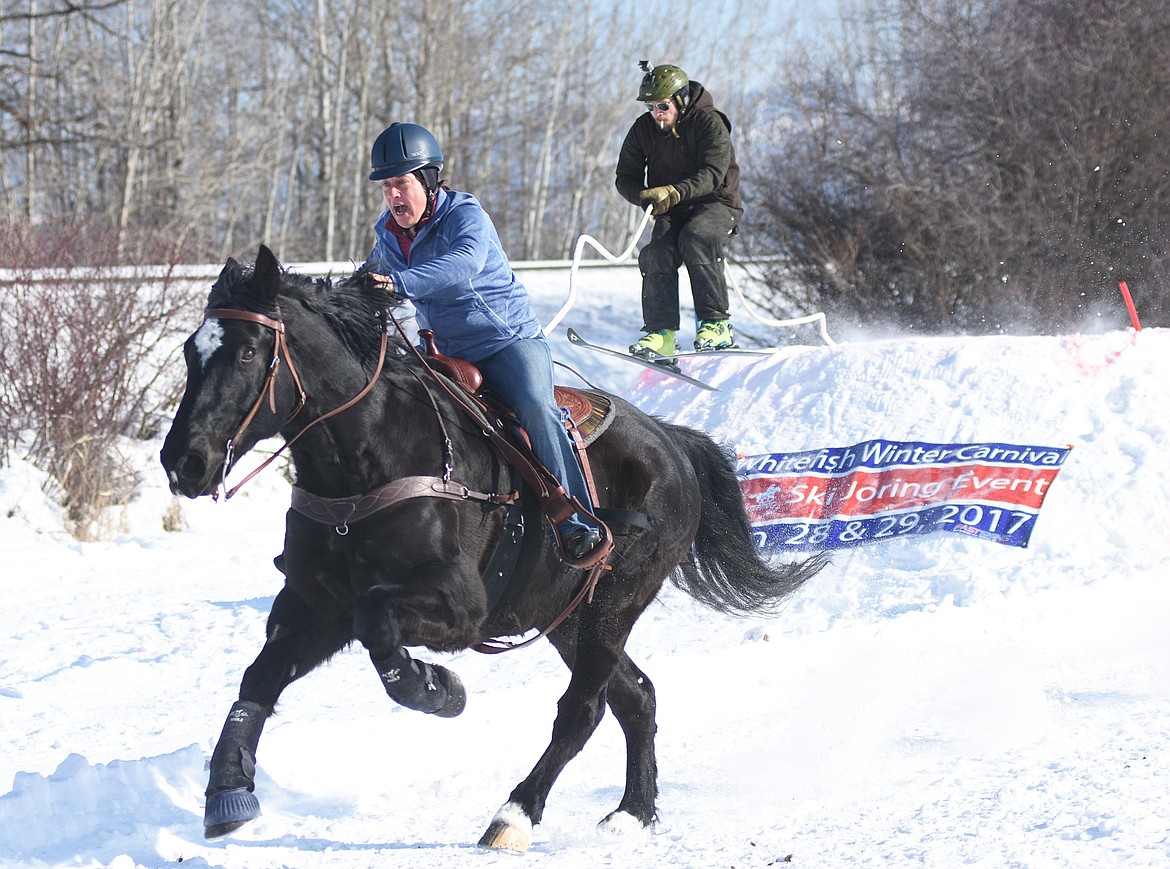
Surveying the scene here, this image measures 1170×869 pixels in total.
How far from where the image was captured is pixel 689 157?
9820mm

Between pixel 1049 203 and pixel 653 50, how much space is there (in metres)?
24.9

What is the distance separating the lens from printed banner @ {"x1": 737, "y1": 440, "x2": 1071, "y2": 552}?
858 centimetres

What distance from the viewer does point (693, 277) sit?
9961mm

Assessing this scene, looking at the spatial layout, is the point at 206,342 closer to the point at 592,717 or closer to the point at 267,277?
the point at 267,277

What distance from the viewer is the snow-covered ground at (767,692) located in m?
4.45

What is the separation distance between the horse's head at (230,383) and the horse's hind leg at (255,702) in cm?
64

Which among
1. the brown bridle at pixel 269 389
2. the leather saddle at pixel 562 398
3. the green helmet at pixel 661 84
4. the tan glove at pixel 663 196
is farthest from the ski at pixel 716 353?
the brown bridle at pixel 269 389

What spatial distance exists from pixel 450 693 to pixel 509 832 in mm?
519

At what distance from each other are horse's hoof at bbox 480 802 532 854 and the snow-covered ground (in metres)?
0.07

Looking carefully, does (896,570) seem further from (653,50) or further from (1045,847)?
→ (653,50)

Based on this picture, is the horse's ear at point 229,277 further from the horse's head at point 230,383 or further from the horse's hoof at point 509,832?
the horse's hoof at point 509,832

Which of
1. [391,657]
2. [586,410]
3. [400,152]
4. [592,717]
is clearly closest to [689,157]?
[586,410]

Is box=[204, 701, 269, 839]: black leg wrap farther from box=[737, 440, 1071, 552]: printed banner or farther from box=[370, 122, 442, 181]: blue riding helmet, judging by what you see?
box=[737, 440, 1071, 552]: printed banner

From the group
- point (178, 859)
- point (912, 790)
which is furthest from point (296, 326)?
point (912, 790)
